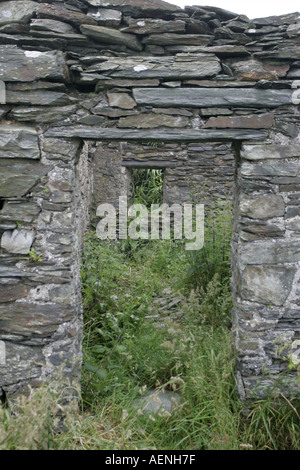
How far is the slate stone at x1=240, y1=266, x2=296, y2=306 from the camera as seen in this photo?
9.77 feet

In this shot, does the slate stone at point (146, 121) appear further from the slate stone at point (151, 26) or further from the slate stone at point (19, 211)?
the slate stone at point (19, 211)

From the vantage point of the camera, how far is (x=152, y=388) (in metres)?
3.52

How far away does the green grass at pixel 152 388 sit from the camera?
2.56 metres

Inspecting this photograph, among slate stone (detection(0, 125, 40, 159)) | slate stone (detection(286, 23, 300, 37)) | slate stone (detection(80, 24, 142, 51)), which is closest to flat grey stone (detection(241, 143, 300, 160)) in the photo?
slate stone (detection(286, 23, 300, 37))

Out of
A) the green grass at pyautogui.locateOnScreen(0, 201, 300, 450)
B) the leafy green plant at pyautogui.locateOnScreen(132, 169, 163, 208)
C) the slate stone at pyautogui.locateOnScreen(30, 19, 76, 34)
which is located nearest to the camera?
the green grass at pyautogui.locateOnScreen(0, 201, 300, 450)

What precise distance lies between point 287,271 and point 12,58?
8.36 ft

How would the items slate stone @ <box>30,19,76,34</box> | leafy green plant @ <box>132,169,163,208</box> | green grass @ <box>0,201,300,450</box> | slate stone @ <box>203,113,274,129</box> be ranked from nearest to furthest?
green grass @ <box>0,201,300,450</box>
slate stone @ <box>30,19,76,34</box>
slate stone @ <box>203,113,274,129</box>
leafy green plant @ <box>132,169,163,208</box>

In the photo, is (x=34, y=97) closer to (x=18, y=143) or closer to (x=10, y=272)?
(x=18, y=143)

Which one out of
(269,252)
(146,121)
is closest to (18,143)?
(146,121)

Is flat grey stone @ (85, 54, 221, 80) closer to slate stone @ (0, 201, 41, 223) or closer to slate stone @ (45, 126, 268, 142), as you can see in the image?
slate stone @ (45, 126, 268, 142)

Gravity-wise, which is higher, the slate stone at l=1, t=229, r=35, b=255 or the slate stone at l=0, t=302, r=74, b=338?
the slate stone at l=1, t=229, r=35, b=255

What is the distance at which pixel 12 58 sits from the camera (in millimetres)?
2779

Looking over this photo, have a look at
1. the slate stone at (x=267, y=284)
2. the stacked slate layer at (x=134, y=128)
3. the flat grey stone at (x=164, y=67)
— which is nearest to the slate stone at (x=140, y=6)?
the stacked slate layer at (x=134, y=128)

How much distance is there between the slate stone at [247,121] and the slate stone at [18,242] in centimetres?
162
